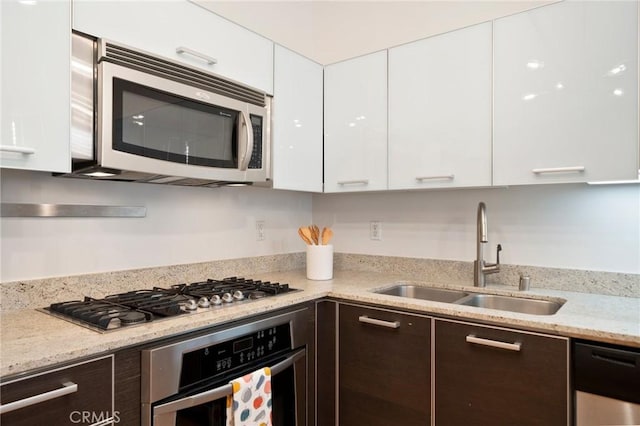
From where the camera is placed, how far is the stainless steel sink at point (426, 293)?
199cm

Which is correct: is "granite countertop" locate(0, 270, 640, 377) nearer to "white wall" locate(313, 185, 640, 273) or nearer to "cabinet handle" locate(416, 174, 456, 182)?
"white wall" locate(313, 185, 640, 273)

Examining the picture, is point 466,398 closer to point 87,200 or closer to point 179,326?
point 179,326

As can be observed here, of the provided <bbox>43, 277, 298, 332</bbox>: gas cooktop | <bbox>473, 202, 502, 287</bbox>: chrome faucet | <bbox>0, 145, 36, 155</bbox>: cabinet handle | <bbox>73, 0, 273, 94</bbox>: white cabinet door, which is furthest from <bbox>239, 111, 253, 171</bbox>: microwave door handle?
<bbox>473, 202, 502, 287</bbox>: chrome faucet

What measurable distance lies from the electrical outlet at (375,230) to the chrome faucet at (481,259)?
0.63m

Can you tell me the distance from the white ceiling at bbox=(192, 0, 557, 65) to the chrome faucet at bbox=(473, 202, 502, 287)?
1.07 m

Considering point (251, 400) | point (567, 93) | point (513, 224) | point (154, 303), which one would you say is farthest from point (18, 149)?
point (513, 224)

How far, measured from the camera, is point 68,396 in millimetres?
992

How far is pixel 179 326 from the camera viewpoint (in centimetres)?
122

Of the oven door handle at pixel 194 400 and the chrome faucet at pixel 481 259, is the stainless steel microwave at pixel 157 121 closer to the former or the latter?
the oven door handle at pixel 194 400

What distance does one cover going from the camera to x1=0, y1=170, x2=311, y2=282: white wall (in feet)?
4.68

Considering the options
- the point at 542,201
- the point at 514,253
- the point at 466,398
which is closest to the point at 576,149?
the point at 542,201

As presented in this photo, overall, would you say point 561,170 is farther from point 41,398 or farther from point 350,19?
point 41,398

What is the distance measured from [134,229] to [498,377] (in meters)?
1.57

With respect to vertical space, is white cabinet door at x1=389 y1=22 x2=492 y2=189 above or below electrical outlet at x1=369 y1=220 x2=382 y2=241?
above
